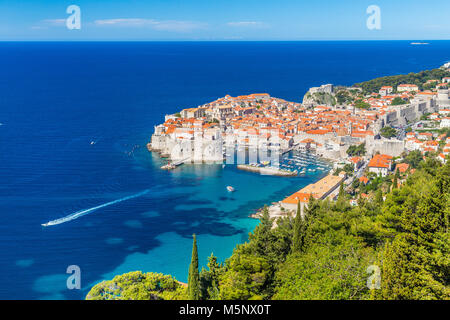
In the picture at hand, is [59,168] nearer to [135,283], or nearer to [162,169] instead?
[162,169]

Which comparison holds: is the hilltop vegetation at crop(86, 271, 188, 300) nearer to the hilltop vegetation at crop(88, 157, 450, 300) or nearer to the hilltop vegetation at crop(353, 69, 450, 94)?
the hilltop vegetation at crop(88, 157, 450, 300)

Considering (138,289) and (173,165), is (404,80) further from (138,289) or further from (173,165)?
(138,289)

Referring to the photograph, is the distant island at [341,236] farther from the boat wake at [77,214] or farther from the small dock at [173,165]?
the boat wake at [77,214]

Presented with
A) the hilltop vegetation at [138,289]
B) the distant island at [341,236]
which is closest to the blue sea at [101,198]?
the distant island at [341,236]

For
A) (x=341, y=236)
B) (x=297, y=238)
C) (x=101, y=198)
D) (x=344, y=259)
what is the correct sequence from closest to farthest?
(x=344, y=259) → (x=341, y=236) → (x=297, y=238) → (x=101, y=198)

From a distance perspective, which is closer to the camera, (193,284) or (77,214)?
(193,284)

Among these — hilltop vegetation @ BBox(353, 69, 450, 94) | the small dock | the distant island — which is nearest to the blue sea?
the small dock

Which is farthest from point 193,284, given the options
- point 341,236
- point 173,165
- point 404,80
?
point 404,80
